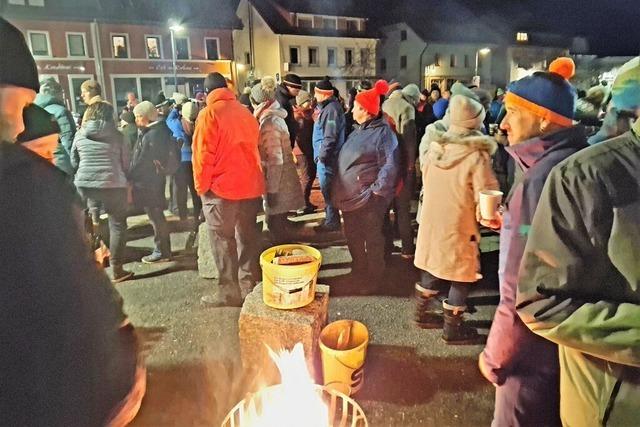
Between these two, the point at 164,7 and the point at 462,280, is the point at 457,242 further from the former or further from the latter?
the point at 164,7

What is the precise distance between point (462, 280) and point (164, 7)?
28.1 m

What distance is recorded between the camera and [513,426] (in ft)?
7.17

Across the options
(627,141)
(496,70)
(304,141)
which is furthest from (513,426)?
(496,70)

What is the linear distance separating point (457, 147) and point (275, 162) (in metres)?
2.30

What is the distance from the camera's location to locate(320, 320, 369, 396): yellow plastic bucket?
3.11 m

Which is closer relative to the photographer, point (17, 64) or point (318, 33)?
point (17, 64)

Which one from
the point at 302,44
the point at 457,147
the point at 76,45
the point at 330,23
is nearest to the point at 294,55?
the point at 302,44

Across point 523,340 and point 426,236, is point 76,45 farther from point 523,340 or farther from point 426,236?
point 523,340

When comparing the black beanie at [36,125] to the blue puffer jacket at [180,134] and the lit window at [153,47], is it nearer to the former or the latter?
the blue puffer jacket at [180,134]

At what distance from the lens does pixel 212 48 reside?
29.8 metres

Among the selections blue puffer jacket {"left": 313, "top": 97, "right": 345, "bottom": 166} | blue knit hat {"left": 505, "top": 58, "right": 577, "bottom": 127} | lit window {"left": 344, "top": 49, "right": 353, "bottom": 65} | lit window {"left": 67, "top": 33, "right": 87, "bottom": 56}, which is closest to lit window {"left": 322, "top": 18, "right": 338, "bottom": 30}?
lit window {"left": 344, "top": 49, "right": 353, "bottom": 65}

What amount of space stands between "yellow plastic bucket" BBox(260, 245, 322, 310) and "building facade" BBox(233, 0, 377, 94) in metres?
29.4

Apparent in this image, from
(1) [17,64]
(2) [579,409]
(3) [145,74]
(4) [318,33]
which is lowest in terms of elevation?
(2) [579,409]

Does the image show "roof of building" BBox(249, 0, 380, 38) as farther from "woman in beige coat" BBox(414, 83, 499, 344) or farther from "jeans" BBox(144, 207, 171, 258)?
"woman in beige coat" BBox(414, 83, 499, 344)
